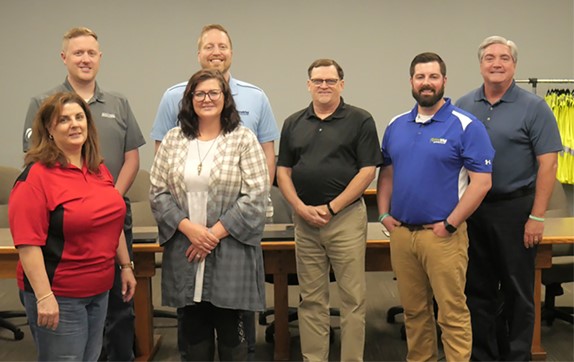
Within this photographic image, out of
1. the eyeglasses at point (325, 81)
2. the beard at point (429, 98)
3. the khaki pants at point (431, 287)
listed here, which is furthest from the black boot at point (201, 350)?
the beard at point (429, 98)

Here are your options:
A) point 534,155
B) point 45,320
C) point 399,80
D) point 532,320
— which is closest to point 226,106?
point 45,320

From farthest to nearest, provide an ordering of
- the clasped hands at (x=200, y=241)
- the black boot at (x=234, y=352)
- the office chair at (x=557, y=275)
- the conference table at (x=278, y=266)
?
the office chair at (x=557, y=275) → the conference table at (x=278, y=266) → the black boot at (x=234, y=352) → the clasped hands at (x=200, y=241)

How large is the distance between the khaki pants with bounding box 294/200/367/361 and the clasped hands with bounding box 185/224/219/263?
72cm

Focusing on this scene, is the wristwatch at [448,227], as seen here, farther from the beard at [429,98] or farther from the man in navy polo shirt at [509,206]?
the beard at [429,98]

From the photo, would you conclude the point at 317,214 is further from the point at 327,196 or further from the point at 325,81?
the point at 325,81

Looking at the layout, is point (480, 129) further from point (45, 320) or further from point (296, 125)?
point (45, 320)

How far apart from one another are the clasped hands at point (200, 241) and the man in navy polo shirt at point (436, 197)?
0.97 m

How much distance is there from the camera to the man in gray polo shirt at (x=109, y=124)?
3143mm

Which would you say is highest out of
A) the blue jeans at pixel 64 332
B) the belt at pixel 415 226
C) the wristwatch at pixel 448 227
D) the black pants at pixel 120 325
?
the wristwatch at pixel 448 227

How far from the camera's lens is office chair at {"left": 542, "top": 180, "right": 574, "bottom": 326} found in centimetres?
402

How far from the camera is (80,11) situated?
5.99m

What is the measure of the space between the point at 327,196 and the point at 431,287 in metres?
0.66

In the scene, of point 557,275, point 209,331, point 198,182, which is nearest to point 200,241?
point 198,182

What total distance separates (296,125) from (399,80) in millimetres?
2990
